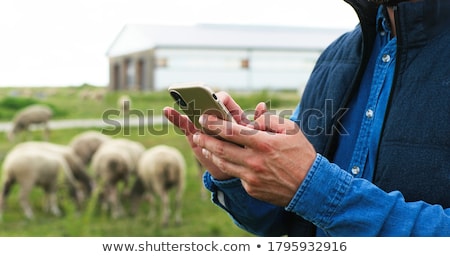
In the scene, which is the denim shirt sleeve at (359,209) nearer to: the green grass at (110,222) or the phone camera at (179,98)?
the phone camera at (179,98)

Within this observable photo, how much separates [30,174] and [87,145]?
1.60 metres

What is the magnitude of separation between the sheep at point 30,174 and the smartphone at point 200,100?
540 cm

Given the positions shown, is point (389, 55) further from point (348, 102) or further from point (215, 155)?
point (215, 155)

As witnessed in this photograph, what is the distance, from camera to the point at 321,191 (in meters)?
1.04

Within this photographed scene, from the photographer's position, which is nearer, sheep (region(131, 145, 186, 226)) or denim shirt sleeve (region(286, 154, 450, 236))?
denim shirt sleeve (region(286, 154, 450, 236))

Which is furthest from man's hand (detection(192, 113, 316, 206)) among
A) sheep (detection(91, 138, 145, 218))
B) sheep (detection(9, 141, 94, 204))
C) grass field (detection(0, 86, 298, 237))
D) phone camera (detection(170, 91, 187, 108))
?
sheep (detection(9, 141, 94, 204))

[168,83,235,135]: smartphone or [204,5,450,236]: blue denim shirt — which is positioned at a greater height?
[168,83,235,135]: smartphone

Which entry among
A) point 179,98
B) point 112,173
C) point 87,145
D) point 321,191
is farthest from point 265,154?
point 87,145

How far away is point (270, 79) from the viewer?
11.1 m

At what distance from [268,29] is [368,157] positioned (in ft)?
38.1

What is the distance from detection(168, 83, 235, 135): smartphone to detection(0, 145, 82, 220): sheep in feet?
17.7

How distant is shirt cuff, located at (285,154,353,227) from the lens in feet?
3.39

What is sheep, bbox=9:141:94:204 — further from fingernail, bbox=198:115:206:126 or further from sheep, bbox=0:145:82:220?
fingernail, bbox=198:115:206:126
